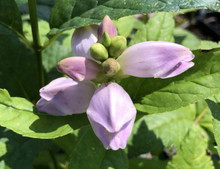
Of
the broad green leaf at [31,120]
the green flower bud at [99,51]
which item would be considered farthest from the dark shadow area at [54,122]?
the green flower bud at [99,51]

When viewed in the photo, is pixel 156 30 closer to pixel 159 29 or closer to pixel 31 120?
pixel 159 29

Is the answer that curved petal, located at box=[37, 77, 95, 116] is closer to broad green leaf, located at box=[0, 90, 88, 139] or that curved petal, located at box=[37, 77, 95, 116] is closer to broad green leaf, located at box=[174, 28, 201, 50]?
broad green leaf, located at box=[0, 90, 88, 139]

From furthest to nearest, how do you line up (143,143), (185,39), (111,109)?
(185,39)
(143,143)
(111,109)

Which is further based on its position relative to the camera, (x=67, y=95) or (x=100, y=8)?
(x=100, y=8)

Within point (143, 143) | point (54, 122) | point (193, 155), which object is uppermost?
point (54, 122)

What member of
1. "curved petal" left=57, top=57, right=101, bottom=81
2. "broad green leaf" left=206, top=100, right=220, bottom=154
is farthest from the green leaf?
"curved petal" left=57, top=57, right=101, bottom=81

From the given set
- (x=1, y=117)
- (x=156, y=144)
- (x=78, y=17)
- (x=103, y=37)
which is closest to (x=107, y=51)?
(x=103, y=37)

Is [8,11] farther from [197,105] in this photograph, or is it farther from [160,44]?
[197,105]

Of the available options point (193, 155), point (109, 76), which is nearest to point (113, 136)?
point (109, 76)
